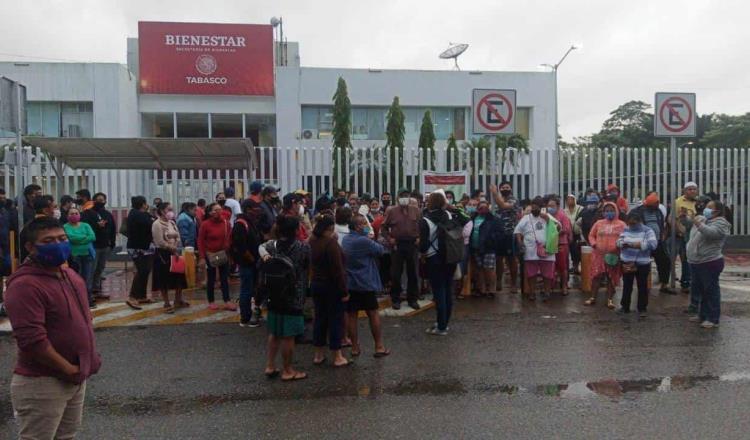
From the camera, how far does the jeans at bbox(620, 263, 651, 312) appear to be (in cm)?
983

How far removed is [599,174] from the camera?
1744 cm

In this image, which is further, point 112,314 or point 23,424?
point 112,314

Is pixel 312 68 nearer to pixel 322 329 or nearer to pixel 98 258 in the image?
pixel 98 258

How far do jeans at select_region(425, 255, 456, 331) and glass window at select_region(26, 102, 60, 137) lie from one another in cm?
2865

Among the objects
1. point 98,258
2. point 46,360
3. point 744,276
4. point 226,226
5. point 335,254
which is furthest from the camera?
point 744,276

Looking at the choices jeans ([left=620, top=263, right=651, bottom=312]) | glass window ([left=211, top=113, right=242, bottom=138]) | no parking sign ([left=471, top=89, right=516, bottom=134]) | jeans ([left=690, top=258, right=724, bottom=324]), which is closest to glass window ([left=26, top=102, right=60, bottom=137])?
glass window ([left=211, top=113, right=242, bottom=138])

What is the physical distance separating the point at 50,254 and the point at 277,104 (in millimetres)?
30320

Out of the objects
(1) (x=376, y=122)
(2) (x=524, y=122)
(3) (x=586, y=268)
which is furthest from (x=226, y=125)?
(3) (x=586, y=268)

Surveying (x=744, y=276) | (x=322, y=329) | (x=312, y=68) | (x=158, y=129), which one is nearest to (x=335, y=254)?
(x=322, y=329)

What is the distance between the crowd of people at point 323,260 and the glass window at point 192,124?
824 inches

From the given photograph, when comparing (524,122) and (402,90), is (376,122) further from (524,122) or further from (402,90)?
(524,122)

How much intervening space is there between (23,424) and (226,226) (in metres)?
6.54

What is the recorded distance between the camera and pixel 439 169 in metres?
17.8

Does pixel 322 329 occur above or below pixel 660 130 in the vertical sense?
below
